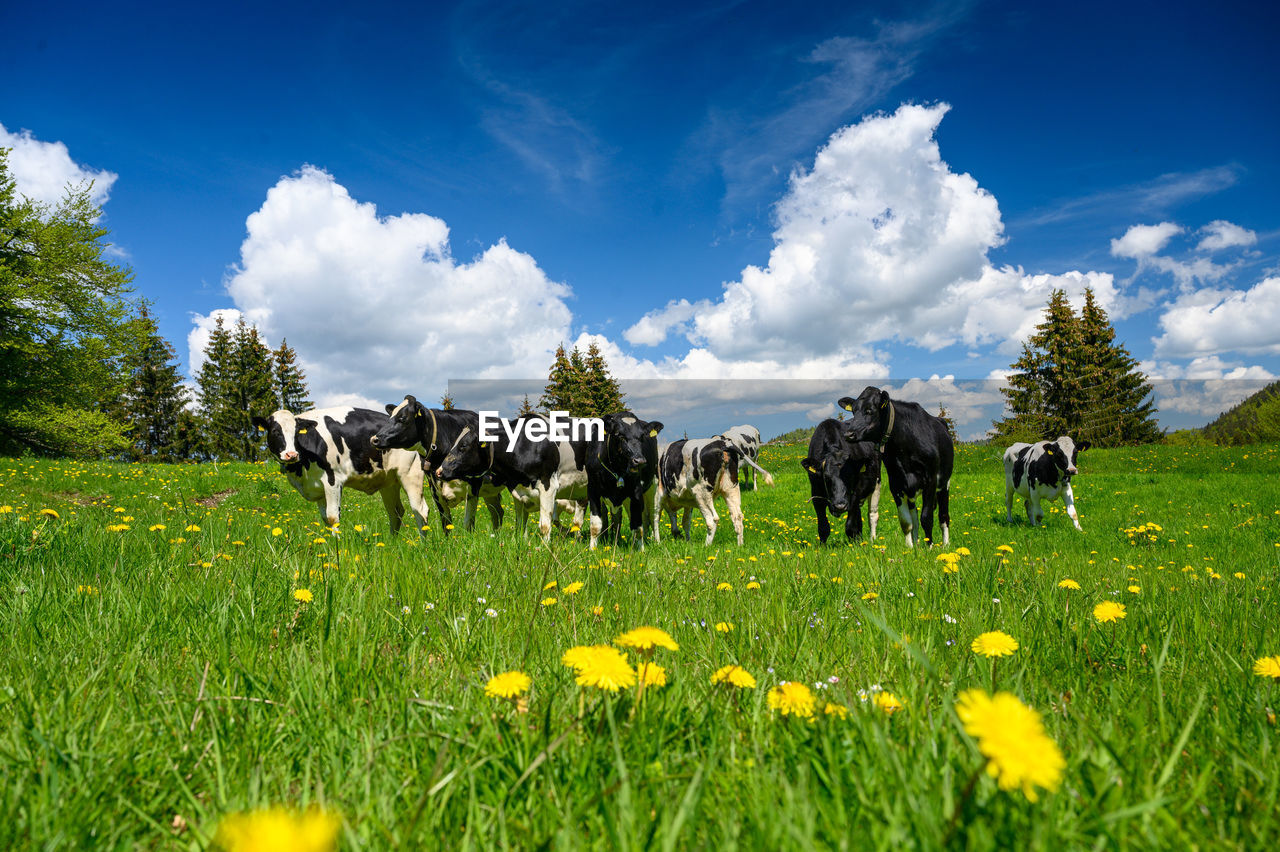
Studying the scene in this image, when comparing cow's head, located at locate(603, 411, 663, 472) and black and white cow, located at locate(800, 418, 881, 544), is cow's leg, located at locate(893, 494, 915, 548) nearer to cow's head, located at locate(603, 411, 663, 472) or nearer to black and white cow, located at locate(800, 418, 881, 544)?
black and white cow, located at locate(800, 418, 881, 544)

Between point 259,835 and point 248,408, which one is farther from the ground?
point 248,408

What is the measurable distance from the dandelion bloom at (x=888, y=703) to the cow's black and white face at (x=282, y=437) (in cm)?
1048

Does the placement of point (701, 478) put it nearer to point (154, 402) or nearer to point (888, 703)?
point (888, 703)

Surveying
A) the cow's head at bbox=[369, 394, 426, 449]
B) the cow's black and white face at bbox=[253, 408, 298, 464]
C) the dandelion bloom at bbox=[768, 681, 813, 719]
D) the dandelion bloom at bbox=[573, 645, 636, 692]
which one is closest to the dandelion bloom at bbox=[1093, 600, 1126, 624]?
the dandelion bloom at bbox=[768, 681, 813, 719]

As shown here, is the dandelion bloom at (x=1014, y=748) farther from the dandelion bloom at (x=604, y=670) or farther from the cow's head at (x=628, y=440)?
the cow's head at (x=628, y=440)

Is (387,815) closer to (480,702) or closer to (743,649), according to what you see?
(480,702)

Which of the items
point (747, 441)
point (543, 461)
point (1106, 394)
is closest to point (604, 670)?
point (543, 461)

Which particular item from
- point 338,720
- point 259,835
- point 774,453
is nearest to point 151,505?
point 338,720

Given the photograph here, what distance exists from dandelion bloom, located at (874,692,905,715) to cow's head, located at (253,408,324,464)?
10321 millimetres

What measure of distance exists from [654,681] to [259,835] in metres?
1.04

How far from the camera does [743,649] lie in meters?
2.69

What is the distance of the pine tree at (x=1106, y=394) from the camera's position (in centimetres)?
5706

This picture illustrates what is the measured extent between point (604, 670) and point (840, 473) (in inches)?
409

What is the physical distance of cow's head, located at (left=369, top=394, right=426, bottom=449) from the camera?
9.98 metres
